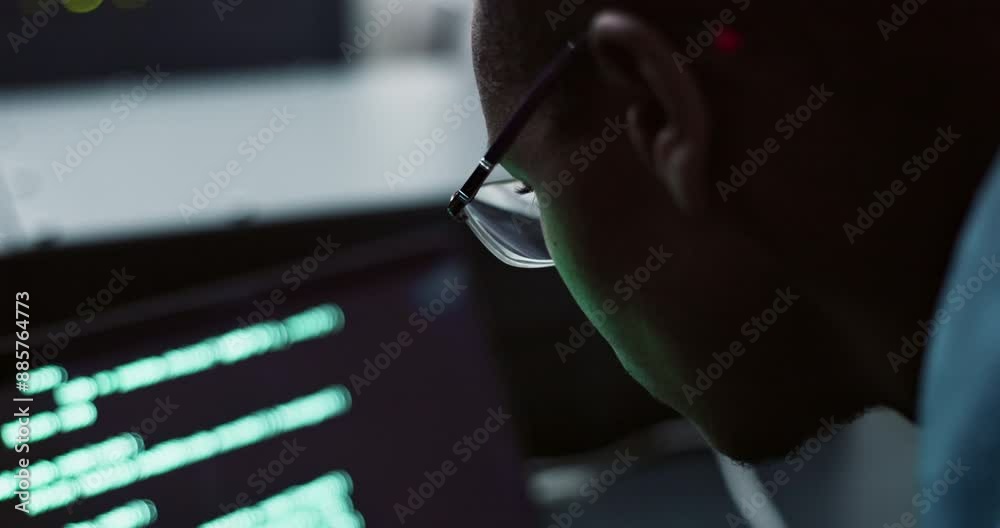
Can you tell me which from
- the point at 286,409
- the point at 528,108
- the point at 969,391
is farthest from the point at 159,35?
the point at 969,391

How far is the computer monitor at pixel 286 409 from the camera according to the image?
71 centimetres

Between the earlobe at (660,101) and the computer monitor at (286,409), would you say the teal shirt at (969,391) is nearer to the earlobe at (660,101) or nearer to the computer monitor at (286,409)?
the earlobe at (660,101)

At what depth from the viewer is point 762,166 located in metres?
0.50

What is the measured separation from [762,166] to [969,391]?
16 cm

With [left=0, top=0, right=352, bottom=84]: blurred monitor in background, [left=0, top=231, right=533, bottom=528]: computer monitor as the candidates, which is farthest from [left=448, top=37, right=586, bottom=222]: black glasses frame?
[left=0, top=0, right=352, bottom=84]: blurred monitor in background

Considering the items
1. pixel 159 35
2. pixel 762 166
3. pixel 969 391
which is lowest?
pixel 969 391

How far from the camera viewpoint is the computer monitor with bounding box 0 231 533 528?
0.71 metres

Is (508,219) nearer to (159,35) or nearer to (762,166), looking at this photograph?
(762,166)

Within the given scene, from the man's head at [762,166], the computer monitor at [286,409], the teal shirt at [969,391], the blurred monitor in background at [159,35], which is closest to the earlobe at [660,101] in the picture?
the man's head at [762,166]

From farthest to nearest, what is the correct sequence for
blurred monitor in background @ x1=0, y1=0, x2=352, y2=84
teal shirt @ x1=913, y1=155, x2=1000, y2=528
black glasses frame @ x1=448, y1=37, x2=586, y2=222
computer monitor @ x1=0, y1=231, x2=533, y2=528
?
blurred monitor in background @ x1=0, y1=0, x2=352, y2=84 → computer monitor @ x1=0, y1=231, x2=533, y2=528 → black glasses frame @ x1=448, y1=37, x2=586, y2=222 → teal shirt @ x1=913, y1=155, x2=1000, y2=528

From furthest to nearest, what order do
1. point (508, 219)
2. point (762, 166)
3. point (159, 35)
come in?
point (159, 35)
point (508, 219)
point (762, 166)

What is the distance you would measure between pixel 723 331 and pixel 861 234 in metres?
0.12

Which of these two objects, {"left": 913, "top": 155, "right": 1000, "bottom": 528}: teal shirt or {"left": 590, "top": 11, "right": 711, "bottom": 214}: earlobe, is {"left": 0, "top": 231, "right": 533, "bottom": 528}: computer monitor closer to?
{"left": 590, "top": 11, "right": 711, "bottom": 214}: earlobe

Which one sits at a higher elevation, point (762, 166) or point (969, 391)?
point (762, 166)
